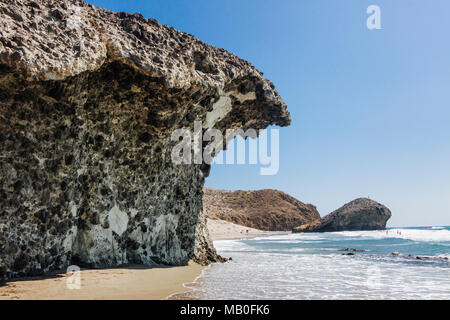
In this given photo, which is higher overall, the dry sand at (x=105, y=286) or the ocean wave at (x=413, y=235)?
the dry sand at (x=105, y=286)

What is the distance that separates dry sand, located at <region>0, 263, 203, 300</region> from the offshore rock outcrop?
65.1m

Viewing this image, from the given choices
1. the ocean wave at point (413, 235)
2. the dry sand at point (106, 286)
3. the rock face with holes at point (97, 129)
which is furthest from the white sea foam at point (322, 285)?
the ocean wave at point (413, 235)

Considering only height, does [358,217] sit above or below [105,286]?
below

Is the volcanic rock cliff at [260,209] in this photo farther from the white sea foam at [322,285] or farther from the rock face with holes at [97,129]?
the white sea foam at [322,285]

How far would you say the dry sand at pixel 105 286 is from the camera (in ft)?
18.6

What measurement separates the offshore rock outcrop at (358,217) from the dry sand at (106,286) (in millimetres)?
64834

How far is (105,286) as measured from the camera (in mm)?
6629

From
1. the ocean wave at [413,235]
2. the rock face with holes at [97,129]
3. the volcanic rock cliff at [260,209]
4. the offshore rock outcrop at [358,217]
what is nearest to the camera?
the rock face with holes at [97,129]

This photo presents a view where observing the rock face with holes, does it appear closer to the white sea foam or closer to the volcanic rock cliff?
the white sea foam

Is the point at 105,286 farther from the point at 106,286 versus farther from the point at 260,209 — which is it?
the point at 260,209

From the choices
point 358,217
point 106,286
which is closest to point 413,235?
point 358,217

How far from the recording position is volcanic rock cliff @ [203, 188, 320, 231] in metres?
83.9

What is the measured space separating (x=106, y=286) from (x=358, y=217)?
6751 centimetres

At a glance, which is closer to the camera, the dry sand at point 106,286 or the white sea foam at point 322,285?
the dry sand at point 106,286
